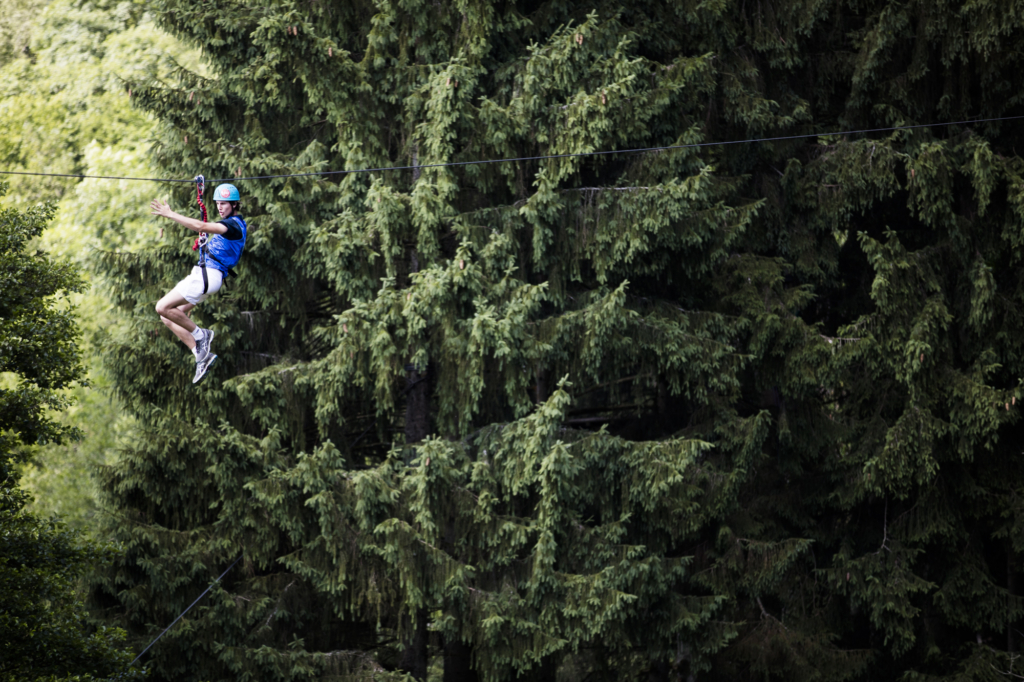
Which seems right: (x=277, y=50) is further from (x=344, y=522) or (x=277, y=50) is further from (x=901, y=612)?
(x=901, y=612)

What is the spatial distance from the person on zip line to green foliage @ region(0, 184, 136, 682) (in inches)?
58.6

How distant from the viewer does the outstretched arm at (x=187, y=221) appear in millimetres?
6984

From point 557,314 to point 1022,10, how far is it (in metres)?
5.82

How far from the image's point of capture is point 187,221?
7105 mm

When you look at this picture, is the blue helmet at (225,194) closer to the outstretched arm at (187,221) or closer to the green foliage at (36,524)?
the outstretched arm at (187,221)

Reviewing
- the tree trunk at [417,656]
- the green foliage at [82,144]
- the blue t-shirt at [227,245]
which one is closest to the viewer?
the blue t-shirt at [227,245]

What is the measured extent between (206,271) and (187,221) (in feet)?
2.61

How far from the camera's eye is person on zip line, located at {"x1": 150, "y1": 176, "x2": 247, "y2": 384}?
776 cm

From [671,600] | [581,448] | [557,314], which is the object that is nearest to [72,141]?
[557,314]

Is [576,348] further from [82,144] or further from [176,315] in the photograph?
[82,144]

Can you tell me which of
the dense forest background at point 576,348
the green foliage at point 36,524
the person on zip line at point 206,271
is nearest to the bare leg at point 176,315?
the person on zip line at point 206,271

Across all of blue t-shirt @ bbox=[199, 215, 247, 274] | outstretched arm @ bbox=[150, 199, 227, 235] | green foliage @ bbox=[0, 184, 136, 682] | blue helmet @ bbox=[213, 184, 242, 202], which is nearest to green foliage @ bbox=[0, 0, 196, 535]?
green foliage @ bbox=[0, 184, 136, 682]

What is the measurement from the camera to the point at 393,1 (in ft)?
36.4

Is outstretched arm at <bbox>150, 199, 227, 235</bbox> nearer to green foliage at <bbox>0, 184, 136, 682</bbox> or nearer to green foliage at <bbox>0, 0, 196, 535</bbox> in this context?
green foliage at <bbox>0, 184, 136, 682</bbox>
